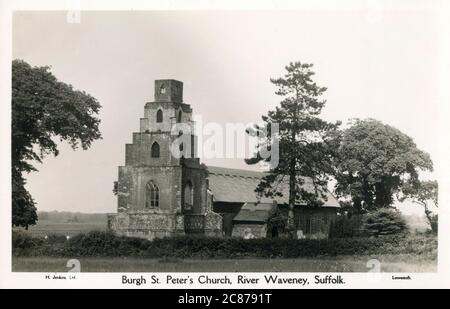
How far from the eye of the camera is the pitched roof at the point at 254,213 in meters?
52.0

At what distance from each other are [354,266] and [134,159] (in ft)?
74.1

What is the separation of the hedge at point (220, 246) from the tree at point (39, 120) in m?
3.69

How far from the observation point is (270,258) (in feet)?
120

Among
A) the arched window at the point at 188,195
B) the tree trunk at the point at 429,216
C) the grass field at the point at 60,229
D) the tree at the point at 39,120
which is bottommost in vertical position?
the grass field at the point at 60,229

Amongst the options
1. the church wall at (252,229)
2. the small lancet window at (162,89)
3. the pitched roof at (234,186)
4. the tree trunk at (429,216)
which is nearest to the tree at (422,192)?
the tree trunk at (429,216)

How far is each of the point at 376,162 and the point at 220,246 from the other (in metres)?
23.1

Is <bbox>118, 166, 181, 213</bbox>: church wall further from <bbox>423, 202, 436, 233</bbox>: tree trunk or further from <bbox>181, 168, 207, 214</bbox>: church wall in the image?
<bbox>423, 202, 436, 233</bbox>: tree trunk

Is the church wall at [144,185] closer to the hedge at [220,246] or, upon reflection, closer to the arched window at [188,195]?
the arched window at [188,195]

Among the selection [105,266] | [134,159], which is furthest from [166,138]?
[105,266]

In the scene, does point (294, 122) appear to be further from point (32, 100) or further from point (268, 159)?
point (32, 100)

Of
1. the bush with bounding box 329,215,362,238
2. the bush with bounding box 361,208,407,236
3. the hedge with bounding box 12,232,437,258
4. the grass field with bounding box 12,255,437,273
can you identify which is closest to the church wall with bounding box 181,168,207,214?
the hedge with bounding box 12,232,437,258

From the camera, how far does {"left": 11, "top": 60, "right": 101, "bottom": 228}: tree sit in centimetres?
3638

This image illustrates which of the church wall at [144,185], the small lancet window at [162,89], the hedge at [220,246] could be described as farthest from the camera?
the small lancet window at [162,89]

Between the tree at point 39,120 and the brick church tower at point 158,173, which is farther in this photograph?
the brick church tower at point 158,173
